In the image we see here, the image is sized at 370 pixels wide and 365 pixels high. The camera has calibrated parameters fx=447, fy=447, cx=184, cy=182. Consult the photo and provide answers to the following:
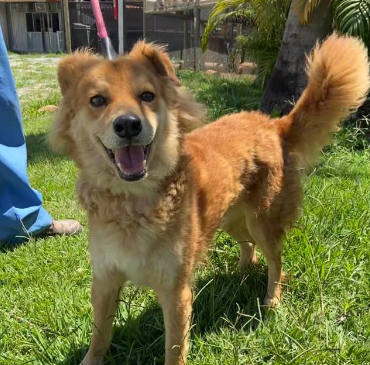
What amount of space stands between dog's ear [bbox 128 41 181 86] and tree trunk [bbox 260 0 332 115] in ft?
12.3

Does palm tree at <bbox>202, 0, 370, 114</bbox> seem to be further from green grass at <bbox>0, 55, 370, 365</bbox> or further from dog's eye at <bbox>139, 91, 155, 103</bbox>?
dog's eye at <bbox>139, 91, 155, 103</bbox>

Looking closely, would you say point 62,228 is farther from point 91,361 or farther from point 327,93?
point 327,93

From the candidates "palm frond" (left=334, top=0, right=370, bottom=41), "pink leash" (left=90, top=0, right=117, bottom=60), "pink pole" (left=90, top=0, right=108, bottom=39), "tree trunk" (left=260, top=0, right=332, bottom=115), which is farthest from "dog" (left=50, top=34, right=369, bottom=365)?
"tree trunk" (left=260, top=0, right=332, bottom=115)

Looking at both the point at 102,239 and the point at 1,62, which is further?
the point at 1,62

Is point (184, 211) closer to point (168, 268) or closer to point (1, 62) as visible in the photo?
point (168, 268)

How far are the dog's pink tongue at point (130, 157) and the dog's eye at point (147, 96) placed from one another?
0.28m

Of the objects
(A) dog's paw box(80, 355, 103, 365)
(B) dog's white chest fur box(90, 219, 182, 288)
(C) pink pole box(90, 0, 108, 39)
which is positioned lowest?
(A) dog's paw box(80, 355, 103, 365)

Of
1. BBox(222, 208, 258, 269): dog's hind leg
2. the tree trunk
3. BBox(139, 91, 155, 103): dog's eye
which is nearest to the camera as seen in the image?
BBox(139, 91, 155, 103): dog's eye

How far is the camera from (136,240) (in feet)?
6.75

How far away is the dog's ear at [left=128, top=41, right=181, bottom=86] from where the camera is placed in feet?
7.66

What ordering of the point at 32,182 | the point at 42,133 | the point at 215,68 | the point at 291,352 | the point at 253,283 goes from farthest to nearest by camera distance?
the point at 215,68 < the point at 42,133 < the point at 32,182 < the point at 253,283 < the point at 291,352

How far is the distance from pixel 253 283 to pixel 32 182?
287cm

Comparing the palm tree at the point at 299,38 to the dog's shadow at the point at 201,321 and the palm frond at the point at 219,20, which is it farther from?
the dog's shadow at the point at 201,321

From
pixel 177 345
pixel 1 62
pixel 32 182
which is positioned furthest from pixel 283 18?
pixel 177 345
